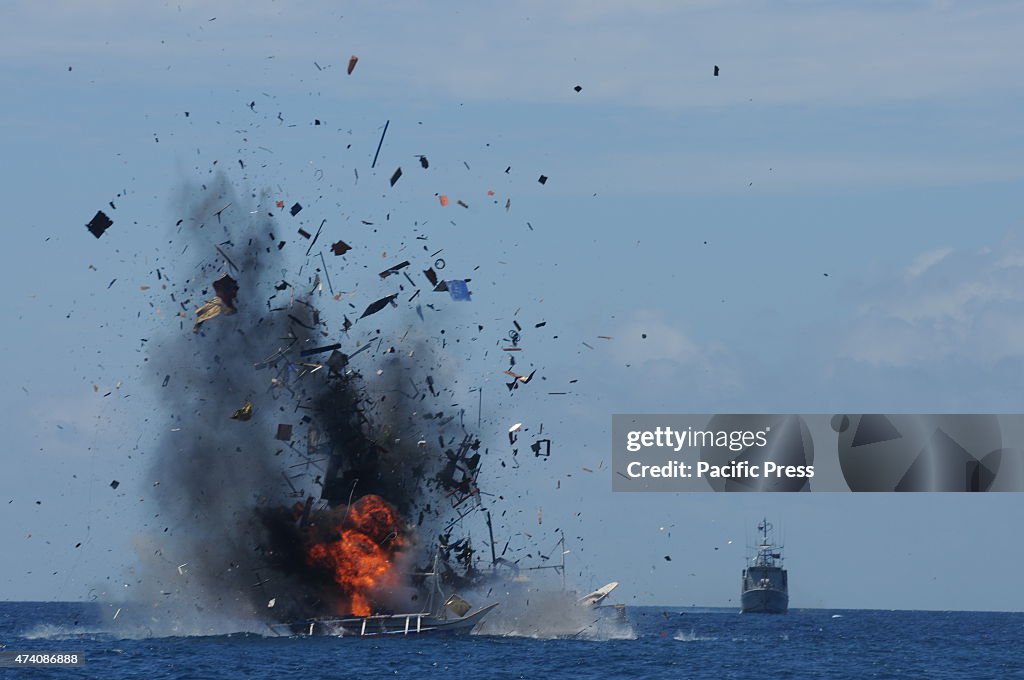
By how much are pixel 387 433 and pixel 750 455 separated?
42767 millimetres

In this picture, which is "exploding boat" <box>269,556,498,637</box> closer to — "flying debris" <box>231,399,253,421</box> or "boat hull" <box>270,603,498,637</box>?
"boat hull" <box>270,603,498,637</box>

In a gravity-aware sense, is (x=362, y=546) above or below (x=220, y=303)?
below

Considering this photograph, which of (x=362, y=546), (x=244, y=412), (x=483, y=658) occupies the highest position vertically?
(x=244, y=412)

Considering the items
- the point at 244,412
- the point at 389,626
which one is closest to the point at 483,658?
the point at 389,626

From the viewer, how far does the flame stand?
4318 inches

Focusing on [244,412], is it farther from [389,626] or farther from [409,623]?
[409,623]

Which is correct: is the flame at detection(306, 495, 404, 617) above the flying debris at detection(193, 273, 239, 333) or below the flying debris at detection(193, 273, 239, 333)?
below

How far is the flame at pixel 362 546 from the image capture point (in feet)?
360

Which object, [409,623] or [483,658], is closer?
[483,658]

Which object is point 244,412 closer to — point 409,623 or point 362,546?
point 362,546

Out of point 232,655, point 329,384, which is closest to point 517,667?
point 232,655

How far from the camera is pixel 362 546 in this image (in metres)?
111

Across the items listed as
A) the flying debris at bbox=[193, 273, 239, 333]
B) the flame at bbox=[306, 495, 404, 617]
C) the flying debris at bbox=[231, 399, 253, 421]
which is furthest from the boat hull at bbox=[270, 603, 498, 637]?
the flying debris at bbox=[193, 273, 239, 333]

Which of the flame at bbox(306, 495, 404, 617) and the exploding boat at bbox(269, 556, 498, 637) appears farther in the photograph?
the flame at bbox(306, 495, 404, 617)
